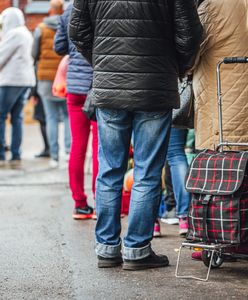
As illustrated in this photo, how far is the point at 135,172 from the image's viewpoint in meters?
Result: 6.20

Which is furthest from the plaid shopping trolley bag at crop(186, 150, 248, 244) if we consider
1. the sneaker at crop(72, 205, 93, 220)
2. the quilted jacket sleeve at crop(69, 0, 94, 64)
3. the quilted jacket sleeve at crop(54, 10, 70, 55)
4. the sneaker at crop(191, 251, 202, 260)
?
the quilted jacket sleeve at crop(54, 10, 70, 55)

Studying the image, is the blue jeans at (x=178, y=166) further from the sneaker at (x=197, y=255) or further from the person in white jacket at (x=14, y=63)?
the person in white jacket at (x=14, y=63)

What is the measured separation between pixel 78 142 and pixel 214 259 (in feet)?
7.57

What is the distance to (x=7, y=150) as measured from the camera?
45.8 ft

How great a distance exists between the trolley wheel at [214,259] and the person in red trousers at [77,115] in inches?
81.2

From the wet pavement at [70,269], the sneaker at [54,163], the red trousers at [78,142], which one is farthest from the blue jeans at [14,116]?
the red trousers at [78,142]

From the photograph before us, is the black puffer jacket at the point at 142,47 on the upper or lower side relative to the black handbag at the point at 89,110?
upper

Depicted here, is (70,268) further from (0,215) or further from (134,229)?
(0,215)

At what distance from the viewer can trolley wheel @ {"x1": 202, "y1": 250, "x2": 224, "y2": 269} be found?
6.02 metres

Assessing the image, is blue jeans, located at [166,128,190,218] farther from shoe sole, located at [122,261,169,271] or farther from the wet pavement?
shoe sole, located at [122,261,169,271]

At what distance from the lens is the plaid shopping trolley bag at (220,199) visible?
226 inches

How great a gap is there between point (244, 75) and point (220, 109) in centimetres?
33

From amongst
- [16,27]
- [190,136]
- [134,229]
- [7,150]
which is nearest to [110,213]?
[134,229]

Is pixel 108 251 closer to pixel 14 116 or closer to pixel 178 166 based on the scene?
pixel 178 166
